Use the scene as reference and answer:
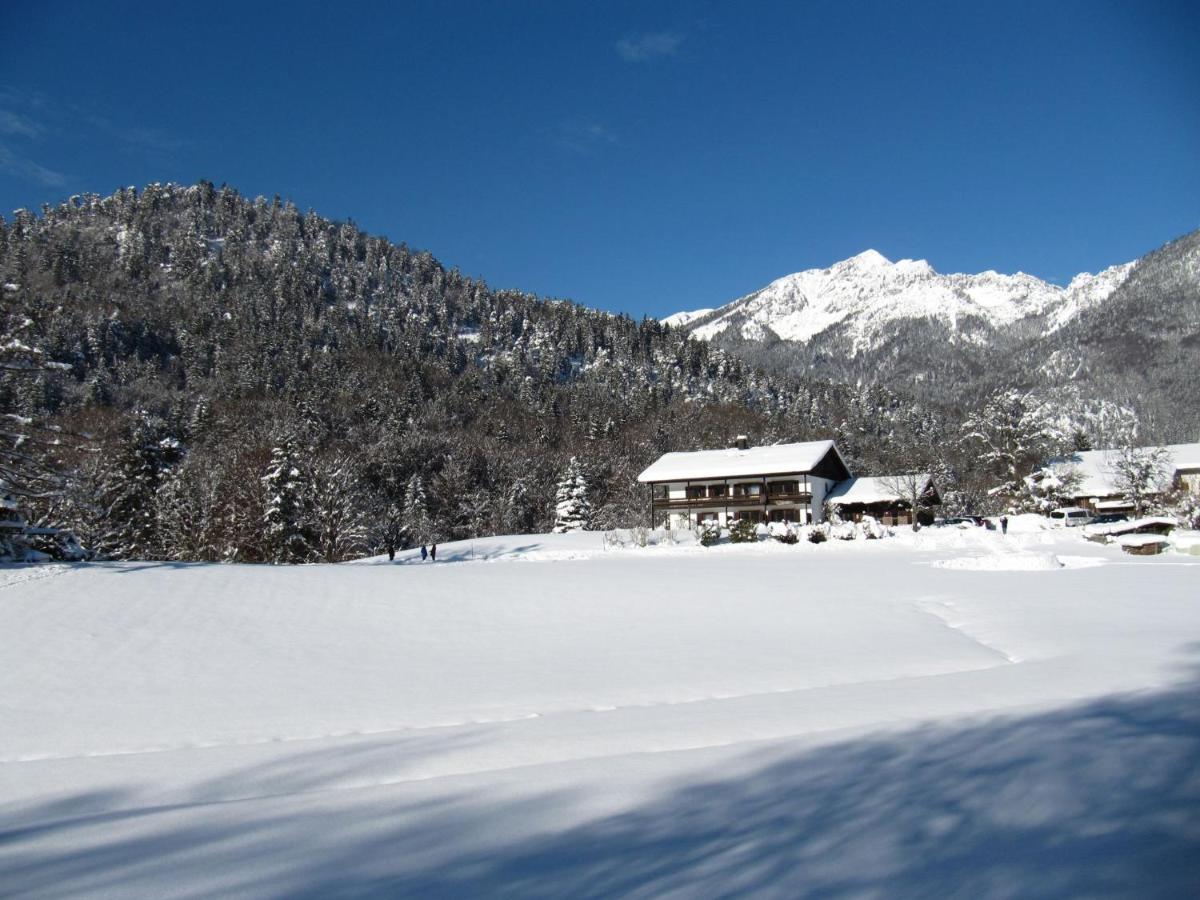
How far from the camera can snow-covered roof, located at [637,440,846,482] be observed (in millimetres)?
51281

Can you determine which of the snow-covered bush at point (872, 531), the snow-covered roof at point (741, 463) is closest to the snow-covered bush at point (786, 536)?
the snow-covered bush at point (872, 531)

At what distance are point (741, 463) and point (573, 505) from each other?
14.2 meters

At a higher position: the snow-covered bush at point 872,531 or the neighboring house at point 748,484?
the neighboring house at point 748,484

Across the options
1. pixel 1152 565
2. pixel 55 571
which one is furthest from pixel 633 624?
pixel 1152 565

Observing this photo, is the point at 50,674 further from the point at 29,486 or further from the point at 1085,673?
the point at 29,486

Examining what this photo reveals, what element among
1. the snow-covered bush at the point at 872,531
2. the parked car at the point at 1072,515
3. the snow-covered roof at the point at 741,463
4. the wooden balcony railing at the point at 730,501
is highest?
the snow-covered roof at the point at 741,463

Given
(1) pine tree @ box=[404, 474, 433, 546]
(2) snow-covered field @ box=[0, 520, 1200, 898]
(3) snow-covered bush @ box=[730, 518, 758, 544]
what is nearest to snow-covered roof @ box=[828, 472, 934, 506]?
(3) snow-covered bush @ box=[730, 518, 758, 544]

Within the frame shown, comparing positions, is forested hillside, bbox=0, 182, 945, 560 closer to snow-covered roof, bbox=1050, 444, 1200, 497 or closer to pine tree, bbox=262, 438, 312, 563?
pine tree, bbox=262, 438, 312, 563

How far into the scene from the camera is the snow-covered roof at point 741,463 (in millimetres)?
51281

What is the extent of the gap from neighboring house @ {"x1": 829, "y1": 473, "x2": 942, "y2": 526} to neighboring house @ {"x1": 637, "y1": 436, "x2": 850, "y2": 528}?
57.3 inches

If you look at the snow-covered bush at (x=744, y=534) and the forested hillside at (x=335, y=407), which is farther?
the forested hillside at (x=335, y=407)

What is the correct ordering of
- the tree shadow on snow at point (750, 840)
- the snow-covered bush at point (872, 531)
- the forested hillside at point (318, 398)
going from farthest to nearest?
the forested hillside at point (318, 398), the snow-covered bush at point (872, 531), the tree shadow on snow at point (750, 840)

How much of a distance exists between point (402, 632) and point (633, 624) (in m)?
4.77

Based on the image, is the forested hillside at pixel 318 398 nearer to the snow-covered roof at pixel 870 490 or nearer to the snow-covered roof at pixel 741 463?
the snow-covered roof at pixel 741 463
